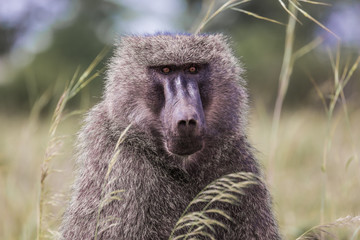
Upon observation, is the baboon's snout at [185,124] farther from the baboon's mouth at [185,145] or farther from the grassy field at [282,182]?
the grassy field at [282,182]

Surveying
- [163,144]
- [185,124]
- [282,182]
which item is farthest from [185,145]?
[282,182]

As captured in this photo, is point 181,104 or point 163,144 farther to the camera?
point 163,144

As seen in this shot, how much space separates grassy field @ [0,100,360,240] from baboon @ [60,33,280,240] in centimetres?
21

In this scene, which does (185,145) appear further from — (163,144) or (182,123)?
(163,144)

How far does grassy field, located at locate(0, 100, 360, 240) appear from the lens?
11.7 ft

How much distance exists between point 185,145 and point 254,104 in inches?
138

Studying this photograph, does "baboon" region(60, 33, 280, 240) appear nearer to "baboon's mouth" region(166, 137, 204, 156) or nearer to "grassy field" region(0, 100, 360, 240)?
"baboon's mouth" region(166, 137, 204, 156)

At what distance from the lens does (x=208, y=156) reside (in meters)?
2.84

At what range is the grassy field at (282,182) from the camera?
11.7 ft

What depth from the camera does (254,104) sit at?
5996 millimetres

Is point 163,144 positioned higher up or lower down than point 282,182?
higher up

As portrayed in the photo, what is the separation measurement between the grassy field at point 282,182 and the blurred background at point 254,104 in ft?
0.04

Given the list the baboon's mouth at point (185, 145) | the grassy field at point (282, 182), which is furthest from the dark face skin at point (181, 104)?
the grassy field at point (282, 182)

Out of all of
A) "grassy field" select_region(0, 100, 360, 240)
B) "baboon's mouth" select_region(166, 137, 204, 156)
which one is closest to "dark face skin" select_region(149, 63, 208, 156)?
"baboon's mouth" select_region(166, 137, 204, 156)
